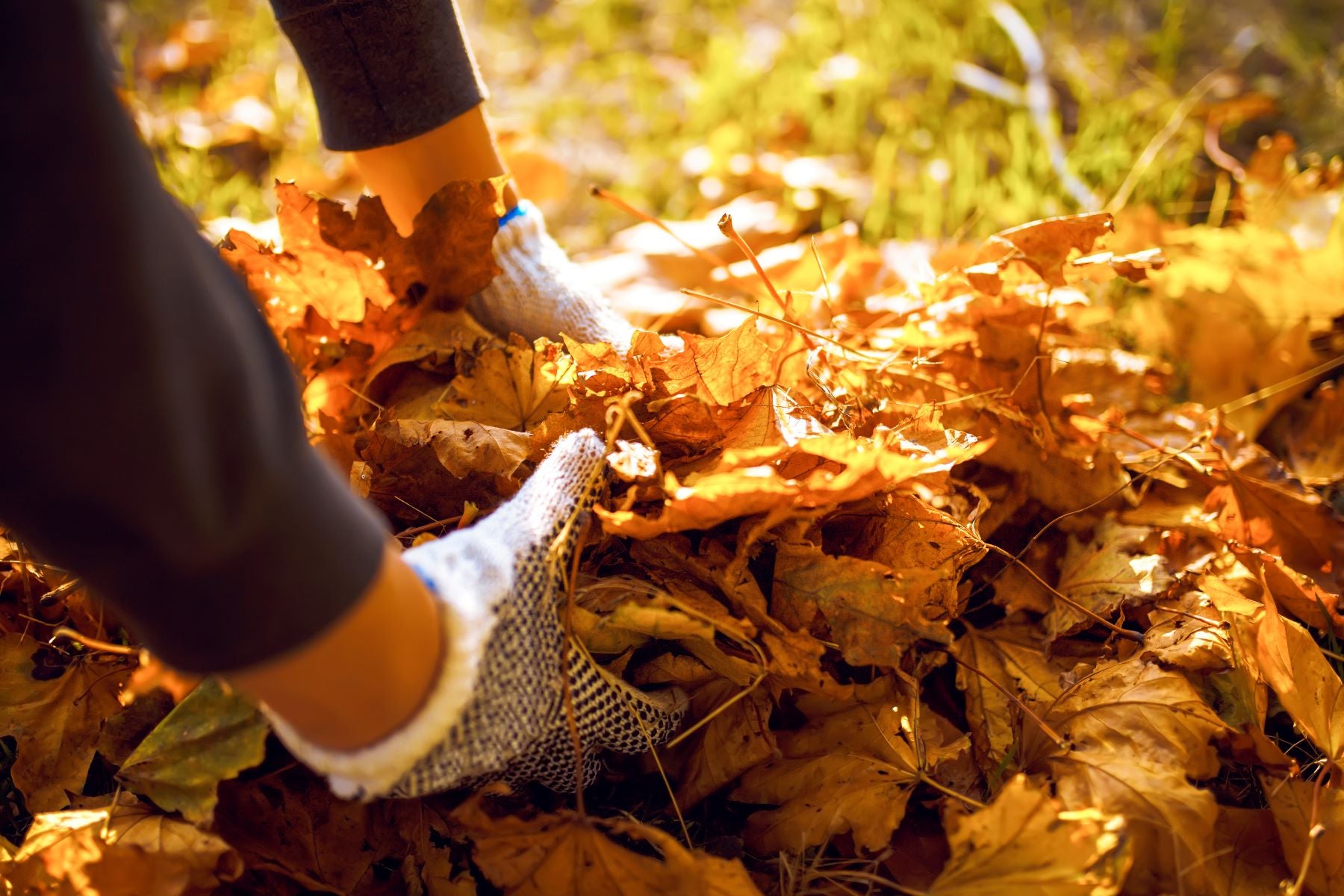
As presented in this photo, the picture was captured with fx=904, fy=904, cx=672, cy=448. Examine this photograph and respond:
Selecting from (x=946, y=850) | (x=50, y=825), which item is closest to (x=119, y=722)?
(x=50, y=825)

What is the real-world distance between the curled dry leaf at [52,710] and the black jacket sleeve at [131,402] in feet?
1.22

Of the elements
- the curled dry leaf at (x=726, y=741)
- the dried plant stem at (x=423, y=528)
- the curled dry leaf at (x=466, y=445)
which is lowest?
the curled dry leaf at (x=726, y=741)

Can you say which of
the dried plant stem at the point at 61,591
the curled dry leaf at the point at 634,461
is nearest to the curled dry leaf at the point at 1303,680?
the curled dry leaf at the point at 634,461

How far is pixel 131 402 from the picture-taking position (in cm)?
43

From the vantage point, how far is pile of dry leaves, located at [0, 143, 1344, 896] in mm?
659

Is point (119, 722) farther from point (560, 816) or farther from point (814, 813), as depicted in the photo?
point (814, 813)

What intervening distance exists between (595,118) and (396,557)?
1.55m

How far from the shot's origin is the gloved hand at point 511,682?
562 mm

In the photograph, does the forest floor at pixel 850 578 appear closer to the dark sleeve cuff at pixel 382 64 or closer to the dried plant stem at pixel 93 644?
the dried plant stem at pixel 93 644

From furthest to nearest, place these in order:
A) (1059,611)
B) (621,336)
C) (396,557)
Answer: (621,336), (1059,611), (396,557)

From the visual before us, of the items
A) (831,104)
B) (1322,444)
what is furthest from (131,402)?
(831,104)

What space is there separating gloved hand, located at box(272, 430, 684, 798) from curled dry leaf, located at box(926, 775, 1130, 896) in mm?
249

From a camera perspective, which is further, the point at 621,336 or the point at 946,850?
the point at 621,336

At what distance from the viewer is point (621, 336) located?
3.26 ft
